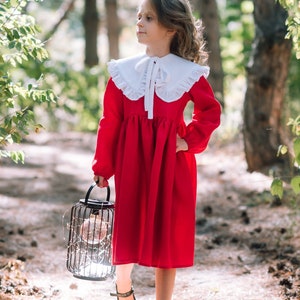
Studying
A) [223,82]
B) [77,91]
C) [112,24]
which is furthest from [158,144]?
[112,24]

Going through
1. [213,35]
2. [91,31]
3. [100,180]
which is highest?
[91,31]

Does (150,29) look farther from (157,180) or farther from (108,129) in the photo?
(157,180)

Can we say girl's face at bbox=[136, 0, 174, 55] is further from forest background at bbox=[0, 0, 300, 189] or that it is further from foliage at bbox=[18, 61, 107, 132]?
foliage at bbox=[18, 61, 107, 132]

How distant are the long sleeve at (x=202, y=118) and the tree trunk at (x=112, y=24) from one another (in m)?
12.4

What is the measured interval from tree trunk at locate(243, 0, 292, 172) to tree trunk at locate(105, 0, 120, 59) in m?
8.59

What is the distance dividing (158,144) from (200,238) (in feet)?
8.05

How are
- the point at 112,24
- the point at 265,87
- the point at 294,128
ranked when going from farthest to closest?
1. the point at 112,24
2. the point at 265,87
3. the point at 294,128

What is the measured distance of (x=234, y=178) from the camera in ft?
25.4

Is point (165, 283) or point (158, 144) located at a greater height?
point (158, 144)

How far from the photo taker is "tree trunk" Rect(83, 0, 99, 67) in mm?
15312

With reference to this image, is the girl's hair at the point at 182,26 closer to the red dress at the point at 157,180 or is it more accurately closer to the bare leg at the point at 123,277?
the red dress at the point at 157,180

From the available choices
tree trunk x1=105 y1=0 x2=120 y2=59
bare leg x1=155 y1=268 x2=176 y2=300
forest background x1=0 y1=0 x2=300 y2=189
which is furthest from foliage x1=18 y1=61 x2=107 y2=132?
bare leg x1=155 y1=268 x2=176 y2=300

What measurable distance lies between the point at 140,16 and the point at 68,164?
556 cm

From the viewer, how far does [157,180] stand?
134 inches
